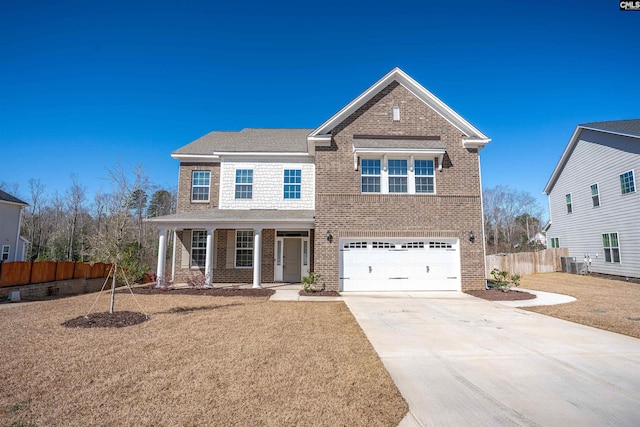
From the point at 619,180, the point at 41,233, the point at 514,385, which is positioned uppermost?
the point at 619,180

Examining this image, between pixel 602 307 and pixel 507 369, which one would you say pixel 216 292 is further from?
pixel 602 307

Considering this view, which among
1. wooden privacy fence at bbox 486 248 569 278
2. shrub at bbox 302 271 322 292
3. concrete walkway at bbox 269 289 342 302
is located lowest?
concrete walkway at bbox 269 289 342 302

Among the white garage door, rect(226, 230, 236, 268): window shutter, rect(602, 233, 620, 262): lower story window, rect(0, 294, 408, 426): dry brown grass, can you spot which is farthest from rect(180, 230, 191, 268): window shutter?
rect(602, 233, 620, 262): lower story window

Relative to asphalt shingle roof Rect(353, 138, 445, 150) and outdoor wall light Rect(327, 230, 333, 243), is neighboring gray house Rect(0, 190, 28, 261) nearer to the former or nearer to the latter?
outdoor wall light Rect(327, 230, 333, 243)

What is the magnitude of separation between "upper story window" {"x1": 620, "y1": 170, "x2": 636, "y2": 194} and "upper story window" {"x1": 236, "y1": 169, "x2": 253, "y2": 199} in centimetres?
2087

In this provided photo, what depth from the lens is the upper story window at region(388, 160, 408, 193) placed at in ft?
47.6

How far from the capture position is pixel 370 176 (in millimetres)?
14477

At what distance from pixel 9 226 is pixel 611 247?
129 feet

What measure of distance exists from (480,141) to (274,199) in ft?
33.3

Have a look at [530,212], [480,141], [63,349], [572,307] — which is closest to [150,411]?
[63,349]

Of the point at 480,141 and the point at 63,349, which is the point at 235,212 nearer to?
the point at 63,349

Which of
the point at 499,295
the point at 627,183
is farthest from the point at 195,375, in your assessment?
the point at 627,183

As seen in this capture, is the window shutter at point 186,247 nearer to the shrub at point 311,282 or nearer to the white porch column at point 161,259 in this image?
the white porch column at point 161,259

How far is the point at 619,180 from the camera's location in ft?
61.6
